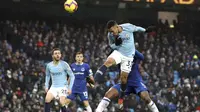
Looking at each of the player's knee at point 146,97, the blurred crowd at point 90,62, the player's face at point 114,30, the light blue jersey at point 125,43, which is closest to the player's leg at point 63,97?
the player's knee at point 146,97

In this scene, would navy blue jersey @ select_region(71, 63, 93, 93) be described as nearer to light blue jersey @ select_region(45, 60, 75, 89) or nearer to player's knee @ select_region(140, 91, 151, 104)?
light blue jersey @ select_region(45, 60, 75, 89)

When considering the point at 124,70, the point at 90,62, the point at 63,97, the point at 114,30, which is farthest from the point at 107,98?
the point at 90,62

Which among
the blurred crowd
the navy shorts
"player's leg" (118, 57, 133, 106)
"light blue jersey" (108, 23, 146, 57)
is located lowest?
the blurred crowd

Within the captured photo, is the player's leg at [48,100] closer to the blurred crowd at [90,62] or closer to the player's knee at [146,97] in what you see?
the player's knee at [146,97]

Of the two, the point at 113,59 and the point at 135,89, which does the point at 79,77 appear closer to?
the point at 135,89

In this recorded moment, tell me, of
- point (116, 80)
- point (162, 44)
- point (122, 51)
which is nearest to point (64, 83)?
point (122, 51)


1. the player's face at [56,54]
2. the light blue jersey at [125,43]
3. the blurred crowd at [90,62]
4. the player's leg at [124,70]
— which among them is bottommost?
the blurred crowd at [90,62]

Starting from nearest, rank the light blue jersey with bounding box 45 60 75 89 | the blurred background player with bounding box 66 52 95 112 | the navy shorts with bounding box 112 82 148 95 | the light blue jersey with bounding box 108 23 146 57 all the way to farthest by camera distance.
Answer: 1. the light blue jersey with bounding box 108 23 146 57
2. the navy shorts with bounding box 112 82 148 95
3. the light blue jersey with bounding box 45 60 75 89
4. the blurred background player with bounding box 66 52 95 112

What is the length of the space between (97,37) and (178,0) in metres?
4.78

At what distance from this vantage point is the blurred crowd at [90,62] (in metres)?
23.1

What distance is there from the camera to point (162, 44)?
30.5 m

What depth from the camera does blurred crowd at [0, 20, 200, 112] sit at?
75.8ft

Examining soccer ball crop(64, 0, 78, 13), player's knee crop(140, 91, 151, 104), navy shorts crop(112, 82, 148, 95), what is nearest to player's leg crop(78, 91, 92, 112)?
soccer ball crop(64, 0, 78, 13)

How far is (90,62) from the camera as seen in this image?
26266mm
